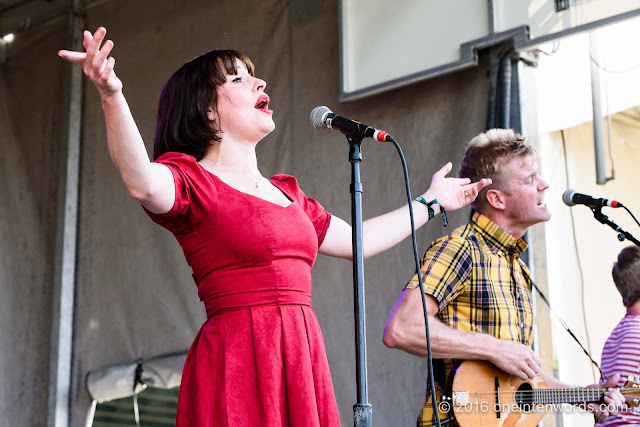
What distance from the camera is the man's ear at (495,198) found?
2959 mm

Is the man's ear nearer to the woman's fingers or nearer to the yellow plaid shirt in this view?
the yellow plaid shirt

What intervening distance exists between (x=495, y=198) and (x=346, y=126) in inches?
45.7

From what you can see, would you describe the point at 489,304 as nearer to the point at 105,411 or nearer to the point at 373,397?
the point at 373,397

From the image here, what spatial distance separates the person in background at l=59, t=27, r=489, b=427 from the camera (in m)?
1.74

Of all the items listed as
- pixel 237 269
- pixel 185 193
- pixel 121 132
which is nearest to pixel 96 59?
pixel 121 132

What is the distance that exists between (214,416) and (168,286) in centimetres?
348

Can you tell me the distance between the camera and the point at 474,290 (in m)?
2.71

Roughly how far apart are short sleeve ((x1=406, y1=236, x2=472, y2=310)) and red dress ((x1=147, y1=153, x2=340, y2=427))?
Answer: 834 millimetres

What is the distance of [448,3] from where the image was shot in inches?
155

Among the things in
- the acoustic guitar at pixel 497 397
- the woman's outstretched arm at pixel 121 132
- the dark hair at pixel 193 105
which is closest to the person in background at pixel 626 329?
the acoustic guitar at pixel 497 397

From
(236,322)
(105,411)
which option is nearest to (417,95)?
(236,322)

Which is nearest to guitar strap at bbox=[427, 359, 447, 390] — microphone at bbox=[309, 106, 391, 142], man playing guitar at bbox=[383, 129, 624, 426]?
man playing guitar at bbox=[383, 129, 624, 426]

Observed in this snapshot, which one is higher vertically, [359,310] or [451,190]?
[451,190]

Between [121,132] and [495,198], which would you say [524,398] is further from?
[121,132]
